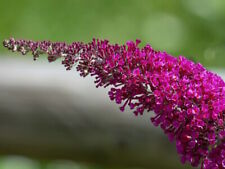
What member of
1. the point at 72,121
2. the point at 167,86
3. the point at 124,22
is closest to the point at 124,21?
the point at 124,22

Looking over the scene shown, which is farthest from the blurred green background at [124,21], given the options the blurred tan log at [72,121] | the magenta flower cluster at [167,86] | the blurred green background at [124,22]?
Answer: the magenta flower cluster at [167,86]

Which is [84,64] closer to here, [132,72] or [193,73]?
[132,72]

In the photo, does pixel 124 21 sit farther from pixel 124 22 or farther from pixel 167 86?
pixel 167 86

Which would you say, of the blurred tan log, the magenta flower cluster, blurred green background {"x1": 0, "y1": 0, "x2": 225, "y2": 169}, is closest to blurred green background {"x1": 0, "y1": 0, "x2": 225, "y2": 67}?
blurred green background {"x1": 0, "y1": 0, "x2": 225, "y2": 169}

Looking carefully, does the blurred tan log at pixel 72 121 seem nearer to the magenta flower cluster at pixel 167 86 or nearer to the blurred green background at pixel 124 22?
the magenta flower cluster at pixel 167 86

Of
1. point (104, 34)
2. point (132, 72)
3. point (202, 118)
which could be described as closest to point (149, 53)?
point (132, 72)
